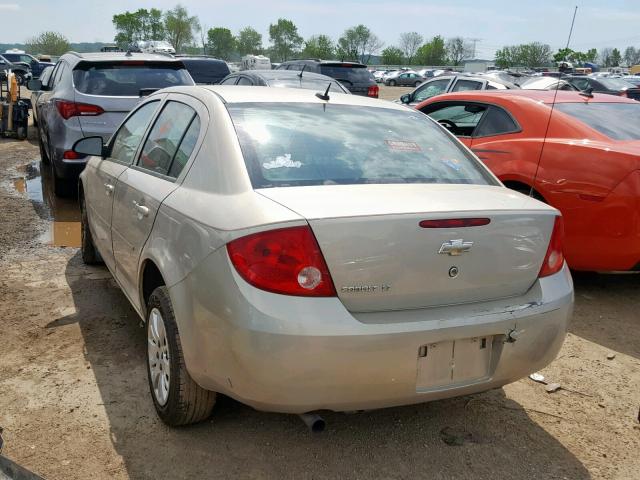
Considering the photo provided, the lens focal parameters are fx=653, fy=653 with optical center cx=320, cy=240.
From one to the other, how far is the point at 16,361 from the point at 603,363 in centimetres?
356

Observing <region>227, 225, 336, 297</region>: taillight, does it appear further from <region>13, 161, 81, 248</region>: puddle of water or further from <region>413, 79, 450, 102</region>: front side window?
<region>413, 79, 450, 102</region>: front side window

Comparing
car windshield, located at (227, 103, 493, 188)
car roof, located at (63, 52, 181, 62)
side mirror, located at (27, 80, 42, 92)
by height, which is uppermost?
car windshield, located at (227, 103, 493, 188)

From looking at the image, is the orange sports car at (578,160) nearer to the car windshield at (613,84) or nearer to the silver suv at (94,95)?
the silver suv at (94,95)

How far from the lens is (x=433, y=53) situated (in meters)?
133

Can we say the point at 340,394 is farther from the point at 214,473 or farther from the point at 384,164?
the point at 384,164

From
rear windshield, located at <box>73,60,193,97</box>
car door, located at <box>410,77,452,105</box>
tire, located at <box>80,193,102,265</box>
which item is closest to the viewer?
tire, located at <box>80,193,102,265</box>

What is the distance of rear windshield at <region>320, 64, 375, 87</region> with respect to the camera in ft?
58.3

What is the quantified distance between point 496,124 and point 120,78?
173 inches

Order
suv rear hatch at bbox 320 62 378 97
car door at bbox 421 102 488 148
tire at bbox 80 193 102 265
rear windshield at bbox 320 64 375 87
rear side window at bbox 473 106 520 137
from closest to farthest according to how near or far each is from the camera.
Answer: tire at bbox 80 193 102 265, rear side window at bbox 473 106 520 137, car door at bbox 421 102 488 148, suv rear hatch at bbox 320 62 378 97, rear windshield at bbox 320 64 375 87

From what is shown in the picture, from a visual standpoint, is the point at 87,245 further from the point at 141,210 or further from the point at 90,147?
the point at 141,210

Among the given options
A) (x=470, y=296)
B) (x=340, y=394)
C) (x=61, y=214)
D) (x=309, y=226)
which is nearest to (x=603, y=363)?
(x=470, y=296)

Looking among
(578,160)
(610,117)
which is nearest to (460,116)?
(610,117)

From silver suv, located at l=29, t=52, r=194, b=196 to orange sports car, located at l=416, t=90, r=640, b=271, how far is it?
3895mm

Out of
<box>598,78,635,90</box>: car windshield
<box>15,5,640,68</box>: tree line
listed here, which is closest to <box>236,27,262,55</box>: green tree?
<box>15,5,640,68</box>: tree line
